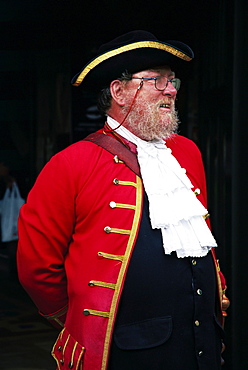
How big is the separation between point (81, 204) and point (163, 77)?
2.19ft

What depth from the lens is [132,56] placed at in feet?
9.29

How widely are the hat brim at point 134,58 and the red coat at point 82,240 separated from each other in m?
0.33

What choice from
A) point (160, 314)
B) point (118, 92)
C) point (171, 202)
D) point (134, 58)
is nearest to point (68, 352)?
point (160, 314)

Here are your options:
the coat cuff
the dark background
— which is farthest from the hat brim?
the dark background

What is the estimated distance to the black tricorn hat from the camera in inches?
111

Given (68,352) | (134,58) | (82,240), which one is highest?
(134,58)

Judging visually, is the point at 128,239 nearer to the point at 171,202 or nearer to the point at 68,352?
the point at 171,202

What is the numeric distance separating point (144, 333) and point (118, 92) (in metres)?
1.08

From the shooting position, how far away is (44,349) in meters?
6.10

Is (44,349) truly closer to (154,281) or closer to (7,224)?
(7,224)

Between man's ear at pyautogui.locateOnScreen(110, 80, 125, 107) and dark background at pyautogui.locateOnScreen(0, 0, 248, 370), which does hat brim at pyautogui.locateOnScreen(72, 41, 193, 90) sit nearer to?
man's ear at pyautogui.locateOnScreen(110, 80, 125, 107)

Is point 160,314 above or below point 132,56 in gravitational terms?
below

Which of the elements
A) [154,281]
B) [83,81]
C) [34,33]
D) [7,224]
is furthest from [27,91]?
[154,281]

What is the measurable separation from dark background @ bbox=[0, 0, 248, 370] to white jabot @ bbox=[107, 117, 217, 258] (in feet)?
6.69
